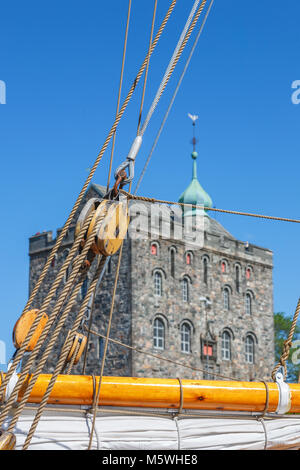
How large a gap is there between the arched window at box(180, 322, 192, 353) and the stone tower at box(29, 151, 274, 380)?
34mm

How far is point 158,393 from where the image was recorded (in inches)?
215

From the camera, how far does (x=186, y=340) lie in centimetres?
3784

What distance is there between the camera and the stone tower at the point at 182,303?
35594 millimetres

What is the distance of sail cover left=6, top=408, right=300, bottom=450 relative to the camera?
5168 mm

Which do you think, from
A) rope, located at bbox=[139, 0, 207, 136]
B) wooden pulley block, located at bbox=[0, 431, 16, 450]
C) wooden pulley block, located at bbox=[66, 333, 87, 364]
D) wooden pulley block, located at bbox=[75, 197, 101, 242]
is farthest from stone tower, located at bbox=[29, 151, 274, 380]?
wooden pulley block, located at bbox=[0, 431, 16, 450]

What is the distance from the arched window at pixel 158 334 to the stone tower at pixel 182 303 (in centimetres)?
5

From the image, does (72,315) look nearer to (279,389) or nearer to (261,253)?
(261,253)

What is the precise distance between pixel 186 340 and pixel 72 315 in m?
5.75

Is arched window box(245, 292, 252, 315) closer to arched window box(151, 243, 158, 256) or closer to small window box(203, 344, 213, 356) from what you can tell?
small window box(203, 344, 213, 356)

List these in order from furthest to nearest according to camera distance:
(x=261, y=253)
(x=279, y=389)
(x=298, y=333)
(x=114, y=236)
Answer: (x=298, y=333), (x=261, y=253), (x=279, y=389), (x=114, y=236)

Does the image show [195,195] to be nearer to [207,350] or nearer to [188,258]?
[188,258]

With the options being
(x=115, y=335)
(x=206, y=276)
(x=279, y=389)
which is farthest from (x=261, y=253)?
(x=279, y=389)

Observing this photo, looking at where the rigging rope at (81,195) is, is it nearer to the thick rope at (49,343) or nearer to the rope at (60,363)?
the thick rope at (49,343)
